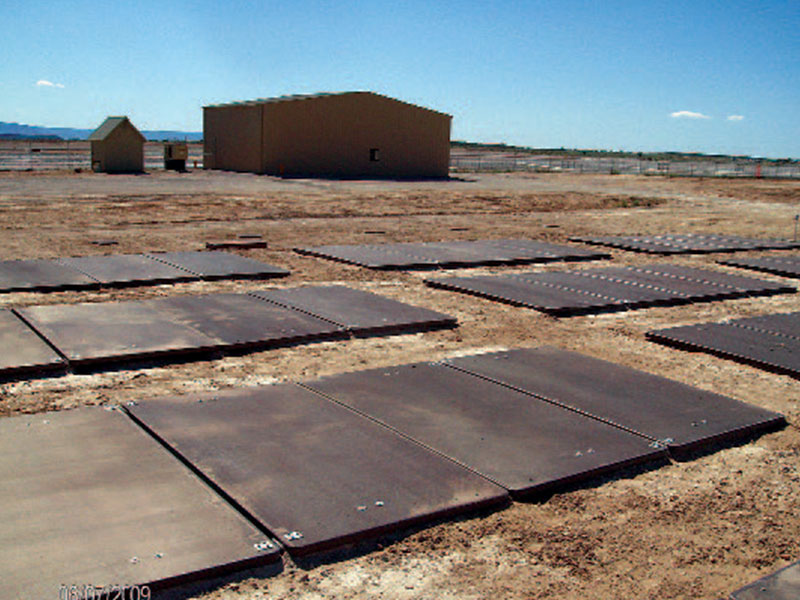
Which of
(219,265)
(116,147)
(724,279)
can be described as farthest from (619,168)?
(219,265)

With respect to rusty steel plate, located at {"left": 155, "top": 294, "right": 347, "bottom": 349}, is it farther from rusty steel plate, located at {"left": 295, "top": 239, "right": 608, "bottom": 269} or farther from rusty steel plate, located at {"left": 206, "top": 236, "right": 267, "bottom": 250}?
rusty steel plate, located at {"left": 206, "top": 236, "right": 267, "bottom": 250}

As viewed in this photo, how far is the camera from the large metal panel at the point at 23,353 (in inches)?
240

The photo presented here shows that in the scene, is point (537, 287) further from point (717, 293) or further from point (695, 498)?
point (695, 498)

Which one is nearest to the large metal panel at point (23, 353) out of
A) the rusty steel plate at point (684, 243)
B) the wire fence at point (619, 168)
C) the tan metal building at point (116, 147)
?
the rusty steel plate at point (684, 243)

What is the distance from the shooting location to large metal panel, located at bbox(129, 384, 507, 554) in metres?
3.88

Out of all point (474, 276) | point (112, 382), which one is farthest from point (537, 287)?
point (112, 382)

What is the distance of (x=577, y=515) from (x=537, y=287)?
6.48 meters

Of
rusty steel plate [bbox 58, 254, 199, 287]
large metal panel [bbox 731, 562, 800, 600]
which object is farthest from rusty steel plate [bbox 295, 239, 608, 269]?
large metal panel [bbox 731, 562, 800, 600]

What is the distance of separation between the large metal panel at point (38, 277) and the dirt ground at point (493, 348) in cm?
30

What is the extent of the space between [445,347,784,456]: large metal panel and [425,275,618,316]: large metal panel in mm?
2193

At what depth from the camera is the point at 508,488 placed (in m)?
4.32

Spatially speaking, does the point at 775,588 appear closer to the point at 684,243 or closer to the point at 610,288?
the point at 610,288

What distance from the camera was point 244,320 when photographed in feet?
25.9

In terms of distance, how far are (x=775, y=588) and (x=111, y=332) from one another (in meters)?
5.67
